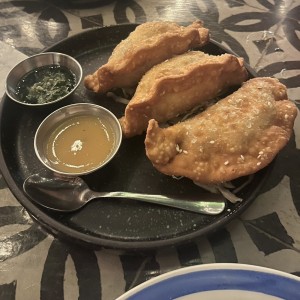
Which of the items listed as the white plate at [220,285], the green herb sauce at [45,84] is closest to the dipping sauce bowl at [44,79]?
the green herb sauce at [45,84]

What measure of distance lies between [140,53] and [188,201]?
86cm

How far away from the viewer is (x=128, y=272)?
1543 mm

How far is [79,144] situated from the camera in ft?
6.02

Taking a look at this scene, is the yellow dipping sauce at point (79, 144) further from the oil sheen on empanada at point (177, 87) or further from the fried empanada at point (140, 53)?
the fried empanada at point (140, 53)

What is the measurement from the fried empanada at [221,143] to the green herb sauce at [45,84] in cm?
70

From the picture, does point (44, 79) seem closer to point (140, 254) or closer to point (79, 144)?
point (79, 144)

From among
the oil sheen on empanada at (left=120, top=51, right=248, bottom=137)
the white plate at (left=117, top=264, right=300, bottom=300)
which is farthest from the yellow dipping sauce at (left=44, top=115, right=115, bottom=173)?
the white plate at (left=117, top=264, right=300, bottom=300)

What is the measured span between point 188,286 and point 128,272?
18.0 inches

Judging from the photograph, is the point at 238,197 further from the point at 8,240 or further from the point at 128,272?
the point at 8,240

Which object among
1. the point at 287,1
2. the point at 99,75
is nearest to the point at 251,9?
the point at 287,1

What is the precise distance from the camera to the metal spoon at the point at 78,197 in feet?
5.24

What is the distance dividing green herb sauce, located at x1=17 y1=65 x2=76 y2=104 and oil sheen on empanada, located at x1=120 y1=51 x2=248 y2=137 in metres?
0.43

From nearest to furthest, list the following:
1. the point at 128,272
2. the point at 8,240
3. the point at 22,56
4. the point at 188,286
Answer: the point at 188,286, the point at 128,272, the point at 8,240, the point at 22,56

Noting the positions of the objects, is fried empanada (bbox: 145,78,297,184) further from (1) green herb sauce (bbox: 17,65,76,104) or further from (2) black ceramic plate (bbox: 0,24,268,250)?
(1) green herb sauce (bbox: 17,65,76,104)
